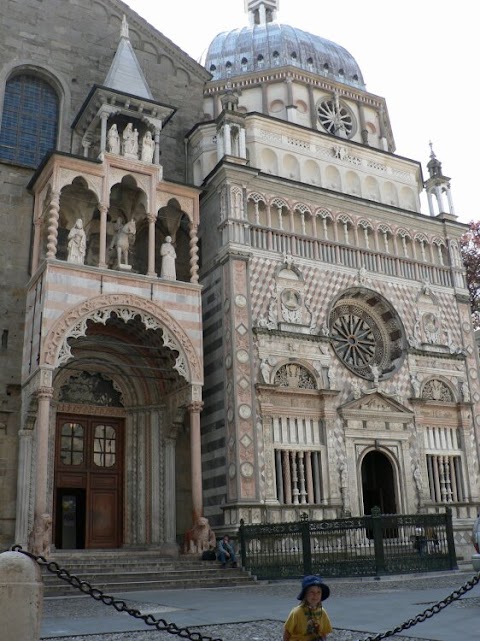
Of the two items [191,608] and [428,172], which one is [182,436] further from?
[428,172]

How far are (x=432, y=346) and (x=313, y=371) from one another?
18.6ft

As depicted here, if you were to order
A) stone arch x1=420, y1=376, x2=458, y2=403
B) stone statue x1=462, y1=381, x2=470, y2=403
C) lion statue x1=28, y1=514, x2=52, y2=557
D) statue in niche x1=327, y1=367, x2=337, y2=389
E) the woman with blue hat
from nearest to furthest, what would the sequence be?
the woman with blue hat < lion statue x1=28, y1=514, x2=52, y2=557 < statue in niche x1=327, y1=367, x2=337, y2=389 < stone arch x1=420, y1=376, x2=458, y2=403 < stone statue x1=462, y1=381, x2=470, y2=403

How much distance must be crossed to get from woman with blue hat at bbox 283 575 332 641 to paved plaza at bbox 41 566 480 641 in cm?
260

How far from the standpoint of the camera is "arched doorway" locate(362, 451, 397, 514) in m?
23.4

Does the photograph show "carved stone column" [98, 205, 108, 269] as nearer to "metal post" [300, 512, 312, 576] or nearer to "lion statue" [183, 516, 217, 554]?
"lion statue" [183, 516, 217, 554]

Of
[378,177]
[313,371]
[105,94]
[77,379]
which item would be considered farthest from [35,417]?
[378,177]

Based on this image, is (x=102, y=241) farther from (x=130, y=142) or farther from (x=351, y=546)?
(x=351, y=546)

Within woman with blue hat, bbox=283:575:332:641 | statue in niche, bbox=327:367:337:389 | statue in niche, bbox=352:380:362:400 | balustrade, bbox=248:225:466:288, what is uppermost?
balustrade, bbox=248:225:466:288

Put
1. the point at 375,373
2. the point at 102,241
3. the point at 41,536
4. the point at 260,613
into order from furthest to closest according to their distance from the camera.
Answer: the point at 375,373 < the point at 102,241 < the point at 41,536 < the point at 260,613

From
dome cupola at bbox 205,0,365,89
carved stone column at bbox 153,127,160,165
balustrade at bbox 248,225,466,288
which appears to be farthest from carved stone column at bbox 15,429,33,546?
dome cupola at bbox 205,0,365,89

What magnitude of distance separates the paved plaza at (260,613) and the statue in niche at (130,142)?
13009 millimetres

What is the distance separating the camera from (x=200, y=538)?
18766 millimetres

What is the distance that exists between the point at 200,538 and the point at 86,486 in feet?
14.3

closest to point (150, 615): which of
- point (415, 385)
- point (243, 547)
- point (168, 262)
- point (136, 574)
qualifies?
point (136, 574)
